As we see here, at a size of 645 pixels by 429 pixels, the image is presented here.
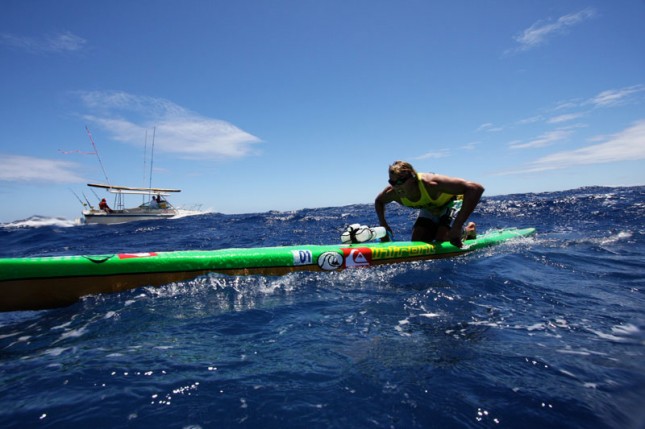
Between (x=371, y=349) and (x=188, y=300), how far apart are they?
2.44m

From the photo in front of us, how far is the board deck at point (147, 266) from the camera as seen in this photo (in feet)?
12.2

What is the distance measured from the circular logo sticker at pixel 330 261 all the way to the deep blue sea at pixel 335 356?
642mm

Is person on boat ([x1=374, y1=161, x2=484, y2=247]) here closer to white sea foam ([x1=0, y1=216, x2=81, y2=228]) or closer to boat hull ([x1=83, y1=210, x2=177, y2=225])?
white sea foam ([x1=0, y1=216, x2=81, y2=228])

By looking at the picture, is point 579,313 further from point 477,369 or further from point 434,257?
point 434,257

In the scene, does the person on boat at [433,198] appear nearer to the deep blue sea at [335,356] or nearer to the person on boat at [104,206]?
the deep blue sea at [335,356]

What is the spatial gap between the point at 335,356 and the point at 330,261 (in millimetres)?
2736

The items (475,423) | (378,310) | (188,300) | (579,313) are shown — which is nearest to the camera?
(475,423)

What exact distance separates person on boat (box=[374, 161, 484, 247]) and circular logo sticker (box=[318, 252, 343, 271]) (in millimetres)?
1399

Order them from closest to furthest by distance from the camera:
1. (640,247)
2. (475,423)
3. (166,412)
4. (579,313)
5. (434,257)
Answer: (475,423), (166,412), (579,313), (434,257), (640,247)

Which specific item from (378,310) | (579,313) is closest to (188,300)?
(378,310)

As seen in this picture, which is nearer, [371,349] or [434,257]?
[371,349]

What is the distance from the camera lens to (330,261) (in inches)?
206

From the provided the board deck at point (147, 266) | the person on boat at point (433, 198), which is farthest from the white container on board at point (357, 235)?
the person on boat at point (433, 198)

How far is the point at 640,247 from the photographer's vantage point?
697 cm
